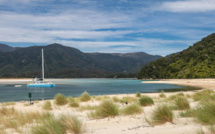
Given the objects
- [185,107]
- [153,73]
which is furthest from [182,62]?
[185,107]

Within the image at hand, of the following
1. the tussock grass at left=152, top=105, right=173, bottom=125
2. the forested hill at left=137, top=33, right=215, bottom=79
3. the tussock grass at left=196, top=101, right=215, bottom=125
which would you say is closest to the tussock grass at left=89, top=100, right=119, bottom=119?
the tussock grass at left=152, top=105, right=173, bottom=125

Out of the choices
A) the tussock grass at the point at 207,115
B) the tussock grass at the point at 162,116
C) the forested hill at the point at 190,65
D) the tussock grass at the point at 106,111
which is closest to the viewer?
the tussock grass at the point at 207,115

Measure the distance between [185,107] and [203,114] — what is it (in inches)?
184

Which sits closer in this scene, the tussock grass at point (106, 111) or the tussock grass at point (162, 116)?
the tussock grass at point (162, 116)

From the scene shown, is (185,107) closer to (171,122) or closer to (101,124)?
(171,122)

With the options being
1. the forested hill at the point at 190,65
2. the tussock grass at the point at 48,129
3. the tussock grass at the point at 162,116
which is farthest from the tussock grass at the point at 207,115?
the forested hill at the point at 190,65

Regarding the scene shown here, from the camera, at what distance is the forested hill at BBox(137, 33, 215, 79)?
327 ft

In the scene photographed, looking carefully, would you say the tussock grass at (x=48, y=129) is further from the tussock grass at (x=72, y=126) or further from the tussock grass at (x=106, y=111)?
the tussock grass at (x=106, y=111)

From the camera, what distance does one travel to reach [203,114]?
7.25m

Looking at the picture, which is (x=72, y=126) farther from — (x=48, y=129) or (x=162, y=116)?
(x=162, y=116)

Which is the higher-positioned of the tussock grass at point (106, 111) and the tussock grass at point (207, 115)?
the tussock grass at point (207, 115)

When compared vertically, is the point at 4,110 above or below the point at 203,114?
below

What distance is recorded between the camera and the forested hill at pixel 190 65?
99.8 m

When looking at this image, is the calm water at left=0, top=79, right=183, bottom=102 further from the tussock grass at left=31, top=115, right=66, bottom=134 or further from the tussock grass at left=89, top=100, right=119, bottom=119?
the tussock grass at left=31, top=115, right=66, bottom=134
